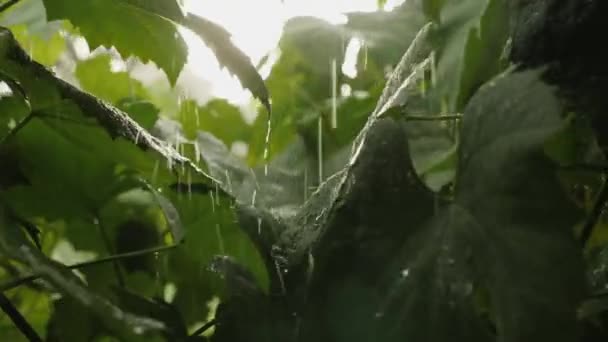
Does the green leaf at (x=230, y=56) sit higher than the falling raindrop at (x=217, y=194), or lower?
higher

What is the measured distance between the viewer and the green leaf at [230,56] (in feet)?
1.50

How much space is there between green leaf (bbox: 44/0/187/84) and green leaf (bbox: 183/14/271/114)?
0.25 feet

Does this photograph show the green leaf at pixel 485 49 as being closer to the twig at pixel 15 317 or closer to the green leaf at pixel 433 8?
the green leaf at pixel 433 8

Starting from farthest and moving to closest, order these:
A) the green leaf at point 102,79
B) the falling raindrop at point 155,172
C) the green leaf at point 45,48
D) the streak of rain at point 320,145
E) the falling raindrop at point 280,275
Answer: the green leaf at point 45,48
the green leaf at point 102,79
the streak of rain at point 320,145
the falling raindrop at point 155,172
the falling raindrop at point 280,275

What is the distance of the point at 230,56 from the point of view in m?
0.46

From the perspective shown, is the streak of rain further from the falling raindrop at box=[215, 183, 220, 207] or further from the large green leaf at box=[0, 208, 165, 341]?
the large green leaf at box=[0, 208, 165, 341]

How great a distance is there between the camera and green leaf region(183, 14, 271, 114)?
1.50 ft

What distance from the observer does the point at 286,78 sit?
81cm

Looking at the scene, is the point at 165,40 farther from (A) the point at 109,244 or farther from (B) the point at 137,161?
(A) the point at 109,244

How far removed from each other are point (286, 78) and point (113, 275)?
0.95 ft

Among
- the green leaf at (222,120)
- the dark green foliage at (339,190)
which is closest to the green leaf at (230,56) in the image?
the dark green foliage at (339,190)

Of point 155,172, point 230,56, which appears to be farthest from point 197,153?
point 230,56

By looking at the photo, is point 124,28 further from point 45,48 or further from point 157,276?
point 45,48

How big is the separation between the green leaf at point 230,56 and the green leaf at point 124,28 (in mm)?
76
